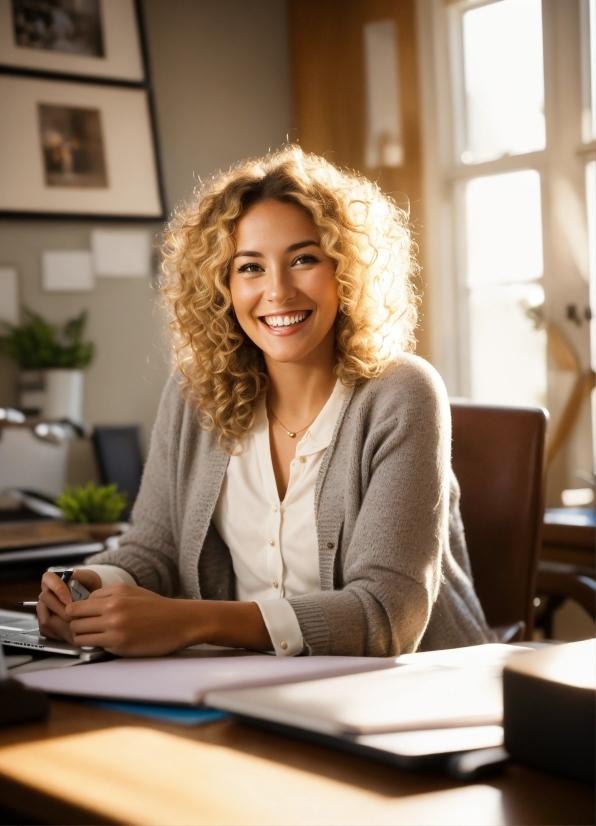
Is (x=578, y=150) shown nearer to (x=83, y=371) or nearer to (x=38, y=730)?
(x=83, y=371)

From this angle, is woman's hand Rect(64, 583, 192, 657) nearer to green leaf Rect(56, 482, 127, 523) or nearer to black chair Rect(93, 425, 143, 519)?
green leaf Rect(56, 482, 127, 523)

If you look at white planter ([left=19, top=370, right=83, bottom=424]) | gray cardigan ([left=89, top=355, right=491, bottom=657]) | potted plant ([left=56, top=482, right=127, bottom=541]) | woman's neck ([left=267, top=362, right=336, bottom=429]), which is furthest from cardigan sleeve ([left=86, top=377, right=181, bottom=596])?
white planter ([left=19, top=370, right=83, bottom=424])

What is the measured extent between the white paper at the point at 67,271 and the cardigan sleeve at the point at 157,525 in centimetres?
180

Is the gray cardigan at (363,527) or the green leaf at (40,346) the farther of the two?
the green leaf at (40,346)

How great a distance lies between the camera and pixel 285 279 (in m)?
1.59

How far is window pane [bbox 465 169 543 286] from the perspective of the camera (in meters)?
3.36

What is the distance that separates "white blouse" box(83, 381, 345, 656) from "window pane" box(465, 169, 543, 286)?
1997mm

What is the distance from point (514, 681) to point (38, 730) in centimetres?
38

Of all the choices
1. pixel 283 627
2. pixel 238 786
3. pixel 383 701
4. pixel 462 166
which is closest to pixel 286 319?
pixel 283 627

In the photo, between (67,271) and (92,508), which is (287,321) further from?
(67,271)

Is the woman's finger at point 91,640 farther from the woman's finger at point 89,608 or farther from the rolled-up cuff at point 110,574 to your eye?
the rolled-up cuff at point 110,574

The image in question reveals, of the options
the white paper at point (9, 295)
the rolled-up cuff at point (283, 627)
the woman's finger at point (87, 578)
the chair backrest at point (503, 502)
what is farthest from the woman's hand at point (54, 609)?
the white paper at point (9, 295)

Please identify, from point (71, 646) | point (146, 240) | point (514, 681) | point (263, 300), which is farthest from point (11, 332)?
point (514, 681)

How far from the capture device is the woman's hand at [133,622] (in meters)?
1.06
